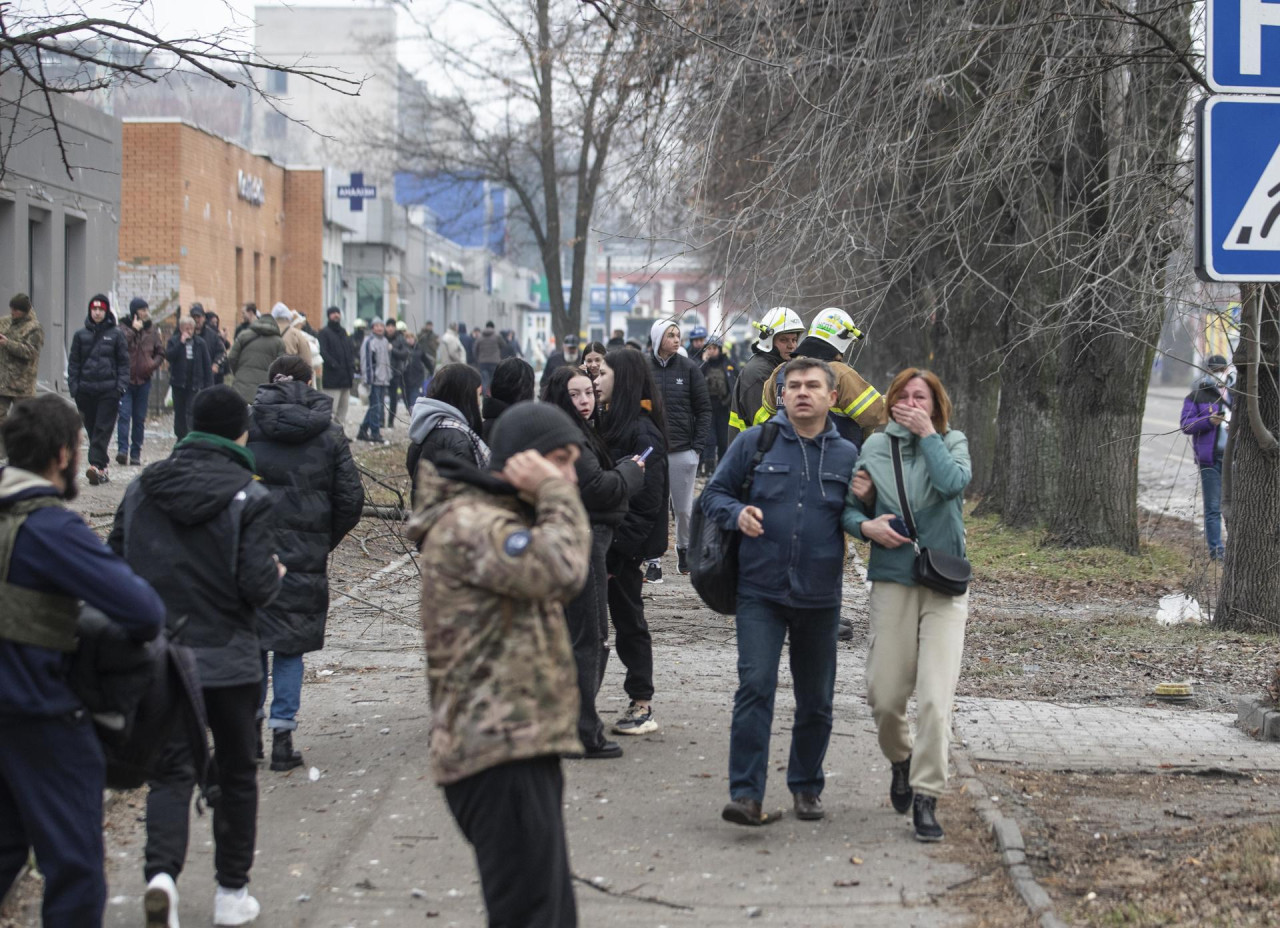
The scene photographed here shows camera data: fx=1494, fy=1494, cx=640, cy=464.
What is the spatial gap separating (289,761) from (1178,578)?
360 inches

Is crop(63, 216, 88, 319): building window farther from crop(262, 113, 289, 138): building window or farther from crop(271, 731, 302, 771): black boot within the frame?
crop(262, 113, 289, 138): building window

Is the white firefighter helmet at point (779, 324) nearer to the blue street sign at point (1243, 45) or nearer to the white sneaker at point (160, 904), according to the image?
the blue street sign at point (1243, 45)

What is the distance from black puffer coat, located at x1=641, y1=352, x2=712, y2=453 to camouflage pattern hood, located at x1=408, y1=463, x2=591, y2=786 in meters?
8.31

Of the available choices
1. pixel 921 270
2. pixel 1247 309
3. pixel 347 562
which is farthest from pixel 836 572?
pixel 921 270

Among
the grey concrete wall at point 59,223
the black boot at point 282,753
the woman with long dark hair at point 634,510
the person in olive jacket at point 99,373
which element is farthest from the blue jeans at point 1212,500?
the grey concrete wall at point 59,223

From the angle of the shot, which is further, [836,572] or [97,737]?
[836,572]

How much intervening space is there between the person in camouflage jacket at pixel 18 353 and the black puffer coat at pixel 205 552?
850cm

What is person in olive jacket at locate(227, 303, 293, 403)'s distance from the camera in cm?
1691

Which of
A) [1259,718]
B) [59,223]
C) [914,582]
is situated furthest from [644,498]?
[59,223]

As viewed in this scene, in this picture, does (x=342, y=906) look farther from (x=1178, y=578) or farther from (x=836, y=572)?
(x=1178, y=578)

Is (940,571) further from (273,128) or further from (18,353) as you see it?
(273,128)

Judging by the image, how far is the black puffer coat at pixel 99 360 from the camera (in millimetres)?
15812

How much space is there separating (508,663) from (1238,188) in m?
3.16

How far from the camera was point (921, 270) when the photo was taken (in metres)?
17.8
